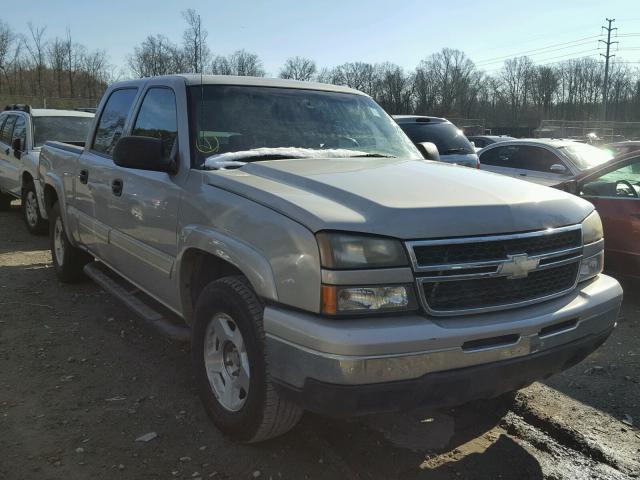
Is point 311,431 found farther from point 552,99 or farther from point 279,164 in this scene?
Result: point 552,99

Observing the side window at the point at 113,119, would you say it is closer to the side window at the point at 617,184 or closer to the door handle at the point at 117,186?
the door handle at the point at 117,186

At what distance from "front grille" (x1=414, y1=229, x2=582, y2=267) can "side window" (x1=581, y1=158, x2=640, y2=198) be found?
11.9ft

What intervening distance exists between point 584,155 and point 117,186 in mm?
7548

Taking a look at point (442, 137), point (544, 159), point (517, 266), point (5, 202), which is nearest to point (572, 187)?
point (544, 159)

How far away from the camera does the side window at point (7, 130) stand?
32.1 feet

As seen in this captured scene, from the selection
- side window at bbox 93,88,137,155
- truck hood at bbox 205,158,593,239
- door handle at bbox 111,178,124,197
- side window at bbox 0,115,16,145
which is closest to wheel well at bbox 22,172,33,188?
side window at bbox 0,115,16,145

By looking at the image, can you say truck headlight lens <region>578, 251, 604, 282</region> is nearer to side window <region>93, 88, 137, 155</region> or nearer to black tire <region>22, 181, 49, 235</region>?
side window <region>93, 88, 137, 155</region>

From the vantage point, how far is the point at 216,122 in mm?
3521

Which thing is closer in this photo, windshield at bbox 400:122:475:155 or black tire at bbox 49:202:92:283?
black tire at bbox 49:202:92:283

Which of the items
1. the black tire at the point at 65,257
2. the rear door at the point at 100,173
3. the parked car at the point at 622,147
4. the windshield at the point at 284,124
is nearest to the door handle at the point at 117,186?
the rear door at the point at 100,173

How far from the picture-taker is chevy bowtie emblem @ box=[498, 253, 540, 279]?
8.24 feet

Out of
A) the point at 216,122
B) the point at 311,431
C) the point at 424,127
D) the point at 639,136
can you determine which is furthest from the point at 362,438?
the point at 639,136

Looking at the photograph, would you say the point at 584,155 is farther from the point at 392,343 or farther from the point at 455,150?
the point at 392,343

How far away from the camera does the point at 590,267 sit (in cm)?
304
